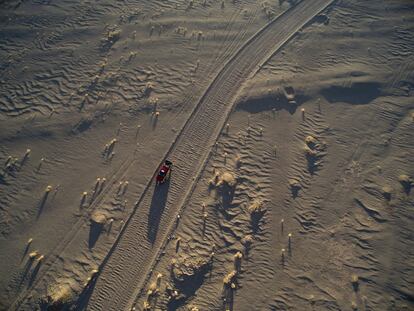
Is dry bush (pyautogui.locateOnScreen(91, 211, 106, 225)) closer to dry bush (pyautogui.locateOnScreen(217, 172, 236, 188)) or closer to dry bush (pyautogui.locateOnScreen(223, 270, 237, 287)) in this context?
dry bush (pyautogui.locateOnScreen(217, 172, 236, 188))

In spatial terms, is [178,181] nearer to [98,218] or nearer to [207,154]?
[207,154]

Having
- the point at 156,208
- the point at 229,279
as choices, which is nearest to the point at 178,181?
the point at 156,208

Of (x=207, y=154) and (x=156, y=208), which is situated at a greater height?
(x=207, y=154)

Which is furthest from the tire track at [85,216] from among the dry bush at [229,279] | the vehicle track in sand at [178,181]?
the dry bush at [229,279]

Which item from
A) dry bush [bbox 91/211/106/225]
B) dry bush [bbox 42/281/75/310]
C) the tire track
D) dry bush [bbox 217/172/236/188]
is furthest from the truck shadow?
dry bush [bbox 42/281/75/310]

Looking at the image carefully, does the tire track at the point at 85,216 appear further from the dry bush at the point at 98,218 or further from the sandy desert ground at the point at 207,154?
the dry bush at the point at 98,218
